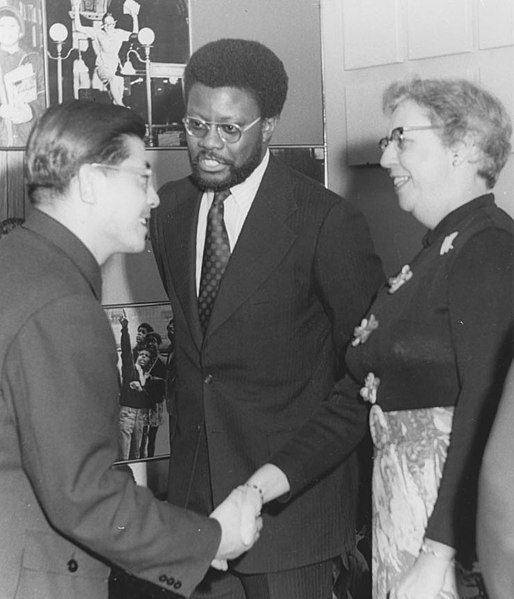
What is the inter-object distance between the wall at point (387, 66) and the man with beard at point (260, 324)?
41.4 inches

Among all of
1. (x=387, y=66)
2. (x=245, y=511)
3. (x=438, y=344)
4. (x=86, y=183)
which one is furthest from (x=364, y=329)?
(x=387, y=66)

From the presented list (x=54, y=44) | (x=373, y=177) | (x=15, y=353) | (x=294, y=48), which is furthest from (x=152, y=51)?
(x=15, y=353)

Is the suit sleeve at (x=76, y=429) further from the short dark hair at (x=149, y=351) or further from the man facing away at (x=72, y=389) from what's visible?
the short dark hair at (x=149, y=351)

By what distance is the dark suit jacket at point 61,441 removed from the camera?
1756 mm

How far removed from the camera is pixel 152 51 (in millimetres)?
3738

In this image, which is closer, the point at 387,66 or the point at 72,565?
the point at 72,565

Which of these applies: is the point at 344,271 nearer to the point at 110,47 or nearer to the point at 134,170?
the point at 134,170

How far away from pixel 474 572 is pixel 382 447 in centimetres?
36

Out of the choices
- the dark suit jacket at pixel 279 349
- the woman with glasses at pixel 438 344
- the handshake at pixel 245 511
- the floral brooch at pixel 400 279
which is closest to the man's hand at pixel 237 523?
the handshake at pixel 245 511

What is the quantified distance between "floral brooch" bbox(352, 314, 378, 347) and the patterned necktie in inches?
17.0

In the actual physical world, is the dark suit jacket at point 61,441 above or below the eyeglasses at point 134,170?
below

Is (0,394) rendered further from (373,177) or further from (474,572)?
(373,177)

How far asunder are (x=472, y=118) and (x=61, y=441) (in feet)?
3.79

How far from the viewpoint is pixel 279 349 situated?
2.57m
